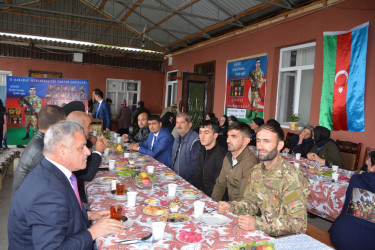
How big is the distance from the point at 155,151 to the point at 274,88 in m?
3.68

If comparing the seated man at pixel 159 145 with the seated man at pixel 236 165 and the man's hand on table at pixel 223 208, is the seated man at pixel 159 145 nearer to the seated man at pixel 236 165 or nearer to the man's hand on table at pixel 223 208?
the seated man at pixel 236 165

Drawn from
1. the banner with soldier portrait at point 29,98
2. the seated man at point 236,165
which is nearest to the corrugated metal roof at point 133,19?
the banner with soldier portrait at point 29,98

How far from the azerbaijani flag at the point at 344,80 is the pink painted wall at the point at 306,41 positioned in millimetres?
101

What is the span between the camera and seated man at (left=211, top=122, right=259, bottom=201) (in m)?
2.62

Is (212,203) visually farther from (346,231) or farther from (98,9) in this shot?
(98,9)

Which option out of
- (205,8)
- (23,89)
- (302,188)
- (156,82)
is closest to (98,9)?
(156,82)

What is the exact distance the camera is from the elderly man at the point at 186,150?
3672 mm

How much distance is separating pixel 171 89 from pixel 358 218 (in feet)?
35.9

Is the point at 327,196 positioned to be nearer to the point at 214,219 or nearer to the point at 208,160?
the point at 208,160

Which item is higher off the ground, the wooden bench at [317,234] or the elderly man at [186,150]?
the elderly man at [186,150]

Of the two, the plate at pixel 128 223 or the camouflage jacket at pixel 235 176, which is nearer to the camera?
the plate at pixel 128 223

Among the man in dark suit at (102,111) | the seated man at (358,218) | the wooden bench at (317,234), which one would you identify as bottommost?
the wooden bench at (317,234)

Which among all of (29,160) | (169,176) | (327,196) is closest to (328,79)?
(327,196)

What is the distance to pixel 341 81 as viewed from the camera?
200 inches
